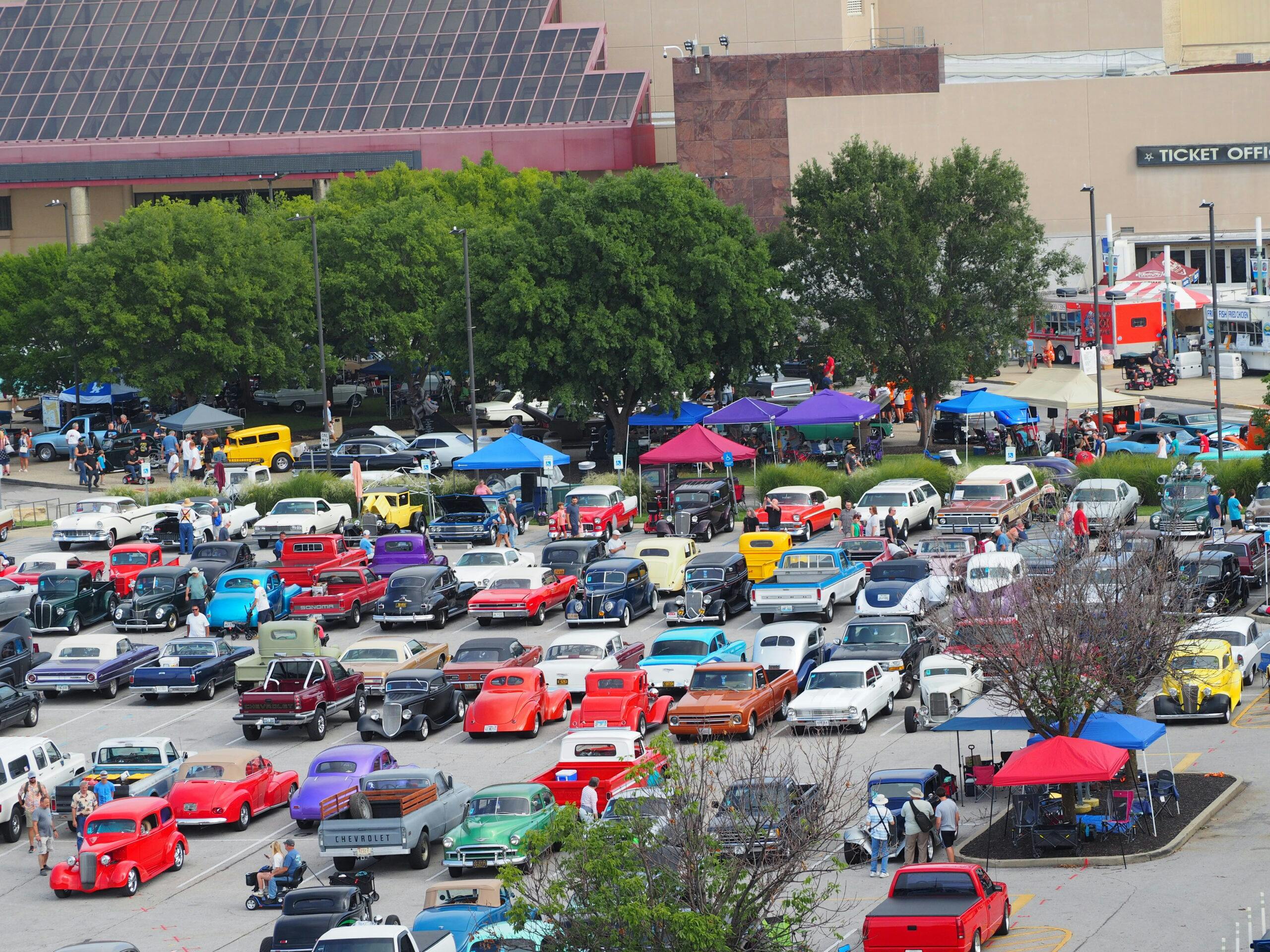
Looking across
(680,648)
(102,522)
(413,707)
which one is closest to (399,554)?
(102,522)

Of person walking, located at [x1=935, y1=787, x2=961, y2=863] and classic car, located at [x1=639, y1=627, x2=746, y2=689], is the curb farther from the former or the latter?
classic car, located at [x1=639, y1=627, x2=746, y2=689]

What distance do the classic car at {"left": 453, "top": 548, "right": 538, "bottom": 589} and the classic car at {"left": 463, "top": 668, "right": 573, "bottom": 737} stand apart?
856 centimetres

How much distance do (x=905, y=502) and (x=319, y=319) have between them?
24.7 m

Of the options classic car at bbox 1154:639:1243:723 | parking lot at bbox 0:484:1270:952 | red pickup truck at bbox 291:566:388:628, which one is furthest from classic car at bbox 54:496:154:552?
classic car at bbox 1154:639:1243:723

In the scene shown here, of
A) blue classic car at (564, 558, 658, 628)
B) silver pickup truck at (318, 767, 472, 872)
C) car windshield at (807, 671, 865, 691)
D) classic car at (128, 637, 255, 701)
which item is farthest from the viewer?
blue classic car at (564, 558, 658, 628)

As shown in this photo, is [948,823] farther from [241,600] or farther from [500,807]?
[241,600]

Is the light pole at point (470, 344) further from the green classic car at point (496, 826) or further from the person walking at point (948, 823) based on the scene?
the person walking at point (948, 823)

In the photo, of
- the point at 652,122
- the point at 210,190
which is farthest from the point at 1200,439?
the point at 210,190

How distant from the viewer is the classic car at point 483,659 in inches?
1458

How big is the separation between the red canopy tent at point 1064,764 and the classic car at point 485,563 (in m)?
19.5

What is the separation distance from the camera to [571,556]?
149 ft

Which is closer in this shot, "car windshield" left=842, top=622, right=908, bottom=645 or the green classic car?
the green classic car

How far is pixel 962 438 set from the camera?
6125cm

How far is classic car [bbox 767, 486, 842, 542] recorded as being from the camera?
48875 millimetres
